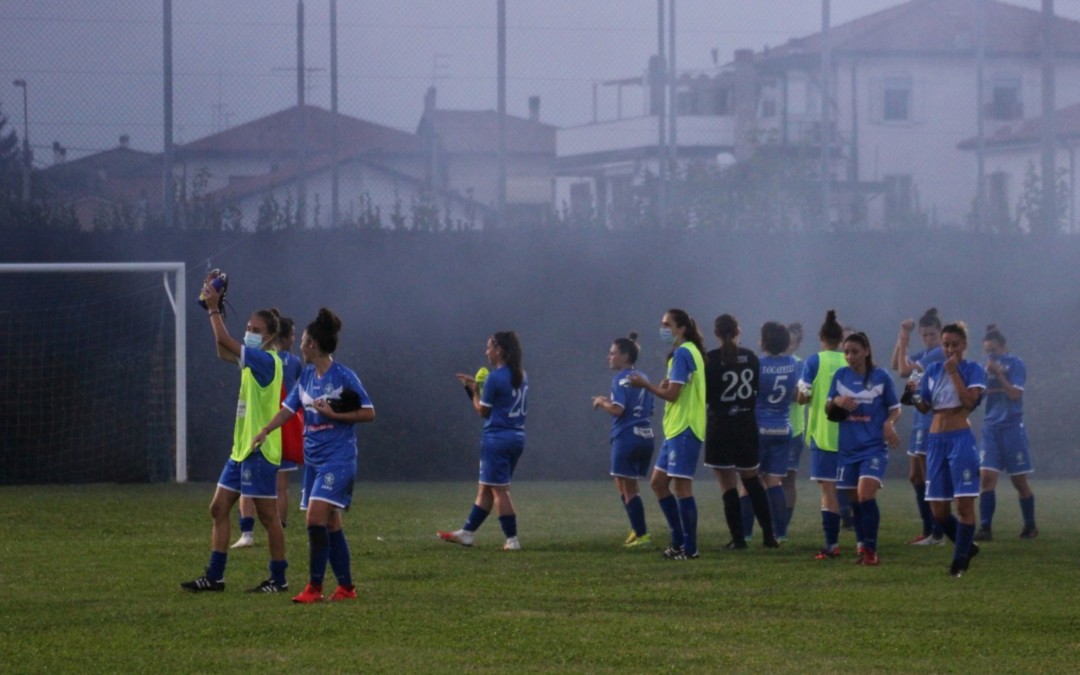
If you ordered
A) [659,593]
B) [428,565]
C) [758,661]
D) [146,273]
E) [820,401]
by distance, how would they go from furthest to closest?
[146,273] < [820,401] < [428,565] < [659,593] < [758,661]

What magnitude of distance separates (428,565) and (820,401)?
3.60m

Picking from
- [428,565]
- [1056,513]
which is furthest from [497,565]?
[1056,513]

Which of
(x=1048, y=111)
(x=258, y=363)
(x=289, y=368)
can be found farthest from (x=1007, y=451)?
(x=1048, y=111)

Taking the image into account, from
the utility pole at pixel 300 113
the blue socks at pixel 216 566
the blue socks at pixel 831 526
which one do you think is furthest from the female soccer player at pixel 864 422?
the utility pole at pixel 300 113

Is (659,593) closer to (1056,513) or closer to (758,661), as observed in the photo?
(758,661)

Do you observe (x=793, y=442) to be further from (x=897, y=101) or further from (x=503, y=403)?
(x=897, y=101)

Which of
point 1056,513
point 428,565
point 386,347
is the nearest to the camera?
point 428,565

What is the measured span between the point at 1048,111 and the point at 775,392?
12.3 meters

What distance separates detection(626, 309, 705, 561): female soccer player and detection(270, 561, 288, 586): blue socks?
357cm

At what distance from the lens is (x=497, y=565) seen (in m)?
12.1

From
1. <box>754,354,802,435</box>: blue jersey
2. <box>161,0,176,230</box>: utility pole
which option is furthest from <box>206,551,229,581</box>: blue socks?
<box>161,0,176,230</box>: utility pole

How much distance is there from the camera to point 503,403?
13.3 m

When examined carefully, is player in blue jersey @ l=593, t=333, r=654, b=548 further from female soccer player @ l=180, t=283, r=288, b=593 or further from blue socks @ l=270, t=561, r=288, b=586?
blue socks @ l=270, t=561, r=288, b=586

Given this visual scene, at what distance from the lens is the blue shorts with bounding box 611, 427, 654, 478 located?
1354cm
